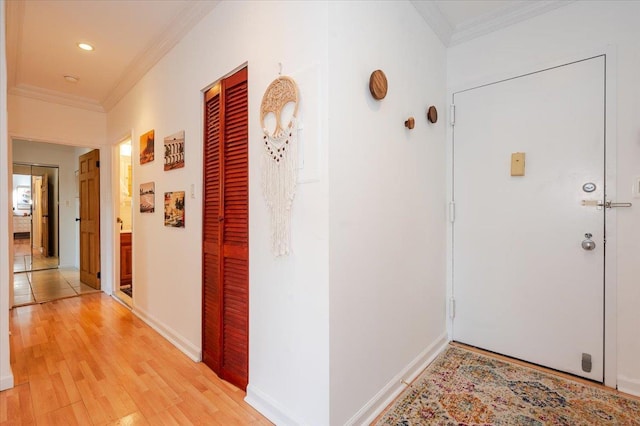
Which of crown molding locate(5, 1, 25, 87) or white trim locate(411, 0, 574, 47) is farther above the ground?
crown molding locate(5, 1, 25, 87)

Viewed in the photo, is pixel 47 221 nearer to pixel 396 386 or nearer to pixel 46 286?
pixel 46 286

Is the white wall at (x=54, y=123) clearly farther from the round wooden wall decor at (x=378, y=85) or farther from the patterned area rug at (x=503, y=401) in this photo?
the patterned area rug at (x=503, y=401)

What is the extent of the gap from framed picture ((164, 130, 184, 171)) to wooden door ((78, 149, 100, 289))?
239cm

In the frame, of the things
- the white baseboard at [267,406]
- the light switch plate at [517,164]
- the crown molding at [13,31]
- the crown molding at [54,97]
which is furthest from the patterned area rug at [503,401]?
the crown molding at [54,97]

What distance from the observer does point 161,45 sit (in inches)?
105

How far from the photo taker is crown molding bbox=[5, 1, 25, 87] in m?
2.24

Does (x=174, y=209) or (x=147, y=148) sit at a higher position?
(x=147, y=148)

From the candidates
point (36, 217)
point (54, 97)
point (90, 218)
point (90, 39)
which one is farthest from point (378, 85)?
point (36, 217)

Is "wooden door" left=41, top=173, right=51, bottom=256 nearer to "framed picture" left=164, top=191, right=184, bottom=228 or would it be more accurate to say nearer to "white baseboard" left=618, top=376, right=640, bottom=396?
"framed picture" left=164, top=191, right=184, bottom=228

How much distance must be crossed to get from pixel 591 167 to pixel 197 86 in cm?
286

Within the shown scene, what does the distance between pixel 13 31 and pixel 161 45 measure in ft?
4.06

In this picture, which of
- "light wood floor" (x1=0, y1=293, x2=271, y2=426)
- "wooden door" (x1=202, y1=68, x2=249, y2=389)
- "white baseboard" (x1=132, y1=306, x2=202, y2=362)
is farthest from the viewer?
"white baseboard" (x1=132, y1=306, x2=202, y2=362)

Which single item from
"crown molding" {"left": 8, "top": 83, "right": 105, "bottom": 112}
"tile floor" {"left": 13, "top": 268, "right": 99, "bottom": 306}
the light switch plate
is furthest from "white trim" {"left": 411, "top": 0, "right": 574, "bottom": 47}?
"tile floor" {"left": 13, "top": 268, "right": 99, "bottom": 306}

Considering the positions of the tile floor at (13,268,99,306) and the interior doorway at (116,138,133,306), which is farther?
the interior doorway at (116,138,133,306)
